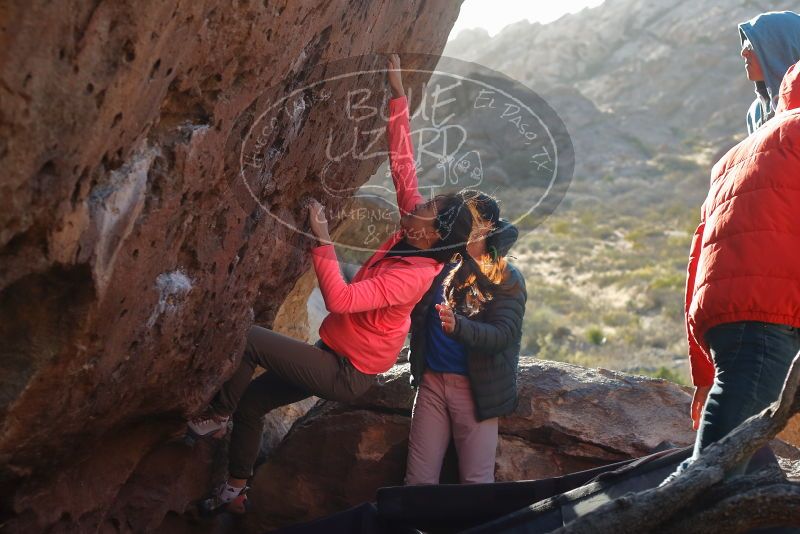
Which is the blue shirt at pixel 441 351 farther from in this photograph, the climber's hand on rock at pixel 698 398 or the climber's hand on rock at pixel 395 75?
the climber's hand on rock at pixel 698 398

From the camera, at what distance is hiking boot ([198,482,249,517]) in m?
4.67

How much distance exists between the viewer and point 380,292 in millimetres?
3848

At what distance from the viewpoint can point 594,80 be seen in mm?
52188

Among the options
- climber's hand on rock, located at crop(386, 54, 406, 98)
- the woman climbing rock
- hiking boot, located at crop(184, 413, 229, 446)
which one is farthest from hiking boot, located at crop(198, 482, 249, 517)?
climber's hand on rock, located at crop(386, 54, 406, 98)

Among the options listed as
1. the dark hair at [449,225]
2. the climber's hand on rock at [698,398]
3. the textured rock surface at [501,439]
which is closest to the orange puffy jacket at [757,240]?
the climber's hand on rock at [698,398]

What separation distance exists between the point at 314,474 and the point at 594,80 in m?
49.8

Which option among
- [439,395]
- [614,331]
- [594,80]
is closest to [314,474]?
[439,395]

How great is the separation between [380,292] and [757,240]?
1582 millimetres

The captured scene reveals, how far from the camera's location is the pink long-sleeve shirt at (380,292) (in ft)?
12.2

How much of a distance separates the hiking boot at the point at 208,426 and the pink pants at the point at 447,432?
961 mm

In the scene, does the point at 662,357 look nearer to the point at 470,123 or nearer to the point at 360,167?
the point at 470,123

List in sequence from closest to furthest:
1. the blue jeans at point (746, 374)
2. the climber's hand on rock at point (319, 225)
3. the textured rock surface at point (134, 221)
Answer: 1. the textured rock surface at point (134, 221)
2. the blue jeans at point (746, 374)
3. the climber's hand on rock at point (319, 225)

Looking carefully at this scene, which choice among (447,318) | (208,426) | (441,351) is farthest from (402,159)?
(208,426)

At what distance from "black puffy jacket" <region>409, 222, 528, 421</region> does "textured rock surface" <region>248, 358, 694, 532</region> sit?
0.67 m
